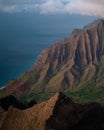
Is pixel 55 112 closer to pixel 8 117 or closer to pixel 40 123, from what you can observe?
pixel 40 123

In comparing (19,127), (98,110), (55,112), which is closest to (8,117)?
(19,127)

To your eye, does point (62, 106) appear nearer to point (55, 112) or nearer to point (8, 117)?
point (55, 112)

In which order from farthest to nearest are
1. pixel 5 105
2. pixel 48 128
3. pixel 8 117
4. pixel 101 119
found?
pixel 5 105
pixel 8 117
pixel 101 119
pixel 48 128

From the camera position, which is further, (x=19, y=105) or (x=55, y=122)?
(x=19, y=105)

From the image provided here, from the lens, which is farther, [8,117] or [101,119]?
[8,117]

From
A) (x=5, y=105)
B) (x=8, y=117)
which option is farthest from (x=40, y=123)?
(x=5, y=105)

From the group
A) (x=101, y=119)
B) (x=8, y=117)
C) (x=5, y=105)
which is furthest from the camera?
(x=5, y=105)
